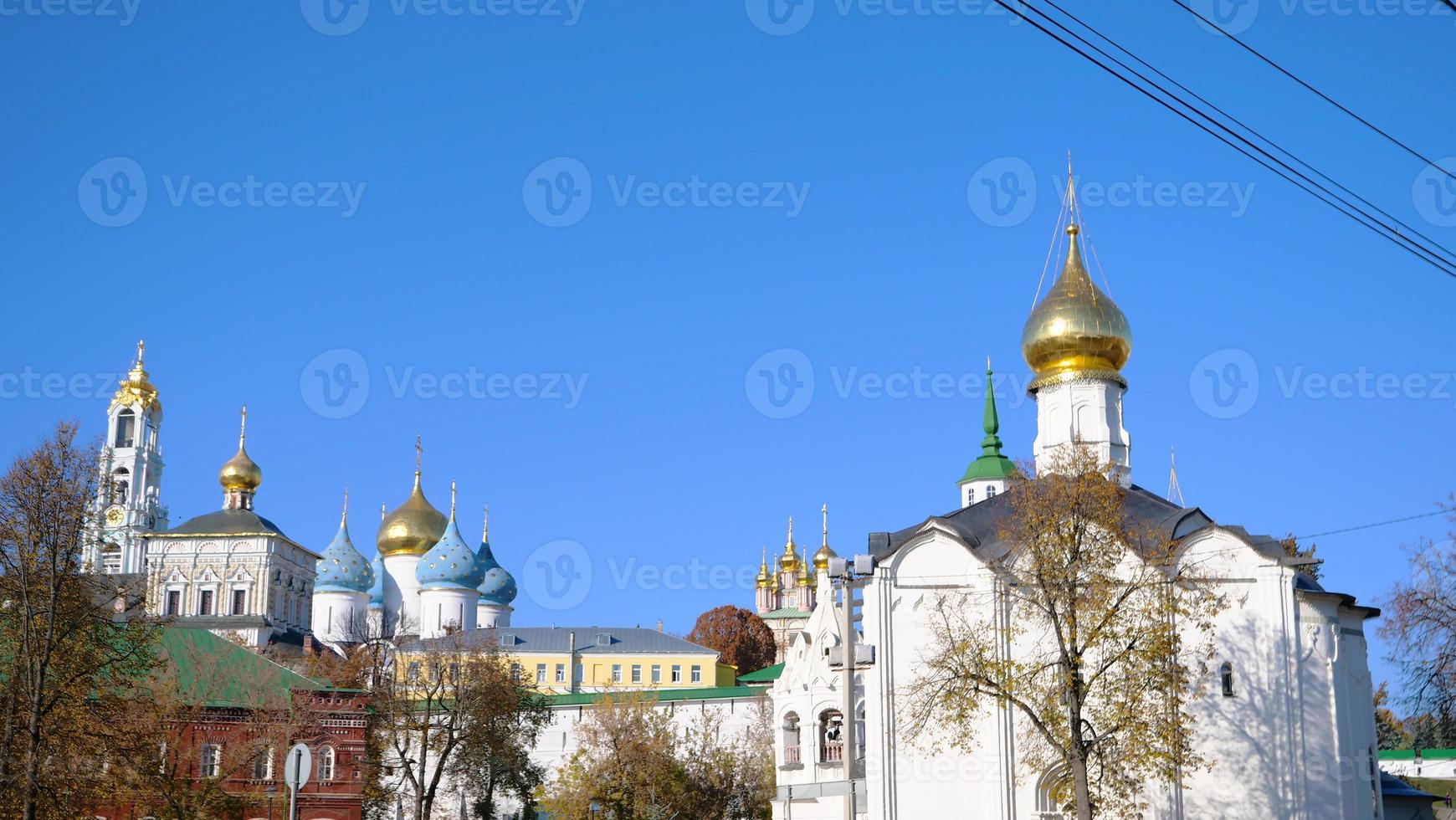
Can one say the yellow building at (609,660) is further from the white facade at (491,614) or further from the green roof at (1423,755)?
the green roof at (1423,755)

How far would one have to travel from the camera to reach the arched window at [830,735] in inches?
1556

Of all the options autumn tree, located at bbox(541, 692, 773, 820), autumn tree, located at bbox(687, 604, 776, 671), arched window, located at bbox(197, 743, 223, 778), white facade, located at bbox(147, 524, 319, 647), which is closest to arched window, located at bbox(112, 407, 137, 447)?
white facade, located at bbox(147, 524, 319, 647)

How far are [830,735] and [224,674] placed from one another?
52.5 feet

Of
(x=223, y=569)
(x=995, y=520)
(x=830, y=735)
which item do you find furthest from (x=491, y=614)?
(x=995, y=520)

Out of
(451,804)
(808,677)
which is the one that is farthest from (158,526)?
(808,677)

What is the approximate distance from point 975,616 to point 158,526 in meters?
61.6

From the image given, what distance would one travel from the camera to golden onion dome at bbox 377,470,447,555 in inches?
3044

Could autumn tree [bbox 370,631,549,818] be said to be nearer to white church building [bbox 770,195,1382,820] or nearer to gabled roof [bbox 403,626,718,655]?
white church building [bbox 770,195,1382,820]

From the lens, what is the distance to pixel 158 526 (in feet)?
268

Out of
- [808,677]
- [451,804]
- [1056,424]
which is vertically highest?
[1056,424]

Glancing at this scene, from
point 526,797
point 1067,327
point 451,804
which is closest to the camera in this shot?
point 1067,327

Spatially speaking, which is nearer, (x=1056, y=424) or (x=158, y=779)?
(x=158, y=779)

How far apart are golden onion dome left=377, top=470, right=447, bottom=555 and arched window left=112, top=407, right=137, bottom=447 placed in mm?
14521

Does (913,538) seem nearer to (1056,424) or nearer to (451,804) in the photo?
(1056,424)
